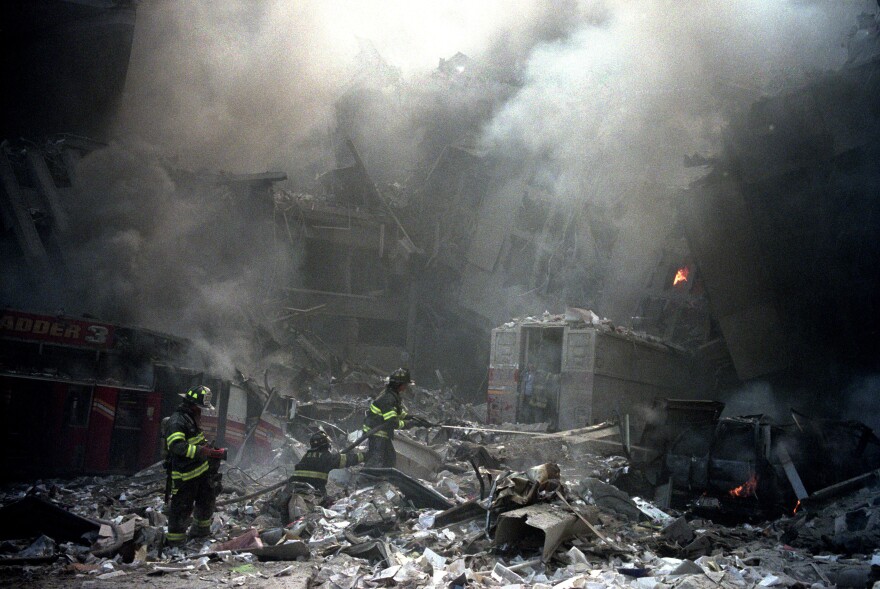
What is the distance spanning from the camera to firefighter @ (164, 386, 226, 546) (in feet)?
17.1

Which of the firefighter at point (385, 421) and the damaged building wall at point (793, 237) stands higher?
the damaged building wall at point (793, 237)

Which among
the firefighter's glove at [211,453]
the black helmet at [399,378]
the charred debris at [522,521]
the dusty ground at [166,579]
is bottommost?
the dusty ground at [166,579]

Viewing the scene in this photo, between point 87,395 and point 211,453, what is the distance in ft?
9.33

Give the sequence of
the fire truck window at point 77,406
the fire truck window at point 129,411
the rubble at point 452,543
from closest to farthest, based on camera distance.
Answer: the rubble at point 452,543 < the fire truck window at point 77,406 < the fire truck window at point 129,411

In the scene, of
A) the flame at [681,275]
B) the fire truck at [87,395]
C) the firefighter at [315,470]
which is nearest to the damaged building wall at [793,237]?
the flame at [681,275]

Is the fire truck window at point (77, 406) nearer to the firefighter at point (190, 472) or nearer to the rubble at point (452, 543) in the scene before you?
the rubble at point (452, 543)

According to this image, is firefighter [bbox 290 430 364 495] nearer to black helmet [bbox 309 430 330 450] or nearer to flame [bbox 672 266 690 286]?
black helmet [bbox 309 430 330 450]

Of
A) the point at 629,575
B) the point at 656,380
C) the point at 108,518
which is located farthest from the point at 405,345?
the point at 629,575

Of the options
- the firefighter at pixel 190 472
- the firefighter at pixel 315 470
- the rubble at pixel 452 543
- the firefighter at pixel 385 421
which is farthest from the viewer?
the firefighter at pixel 385 421

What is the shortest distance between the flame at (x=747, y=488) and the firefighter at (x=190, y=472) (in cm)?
529

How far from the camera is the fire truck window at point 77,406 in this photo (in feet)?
23.5

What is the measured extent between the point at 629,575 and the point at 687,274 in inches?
417

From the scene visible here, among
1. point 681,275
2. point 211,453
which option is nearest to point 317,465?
point 211,453

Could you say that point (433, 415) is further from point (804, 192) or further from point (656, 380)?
point (804, 192)
